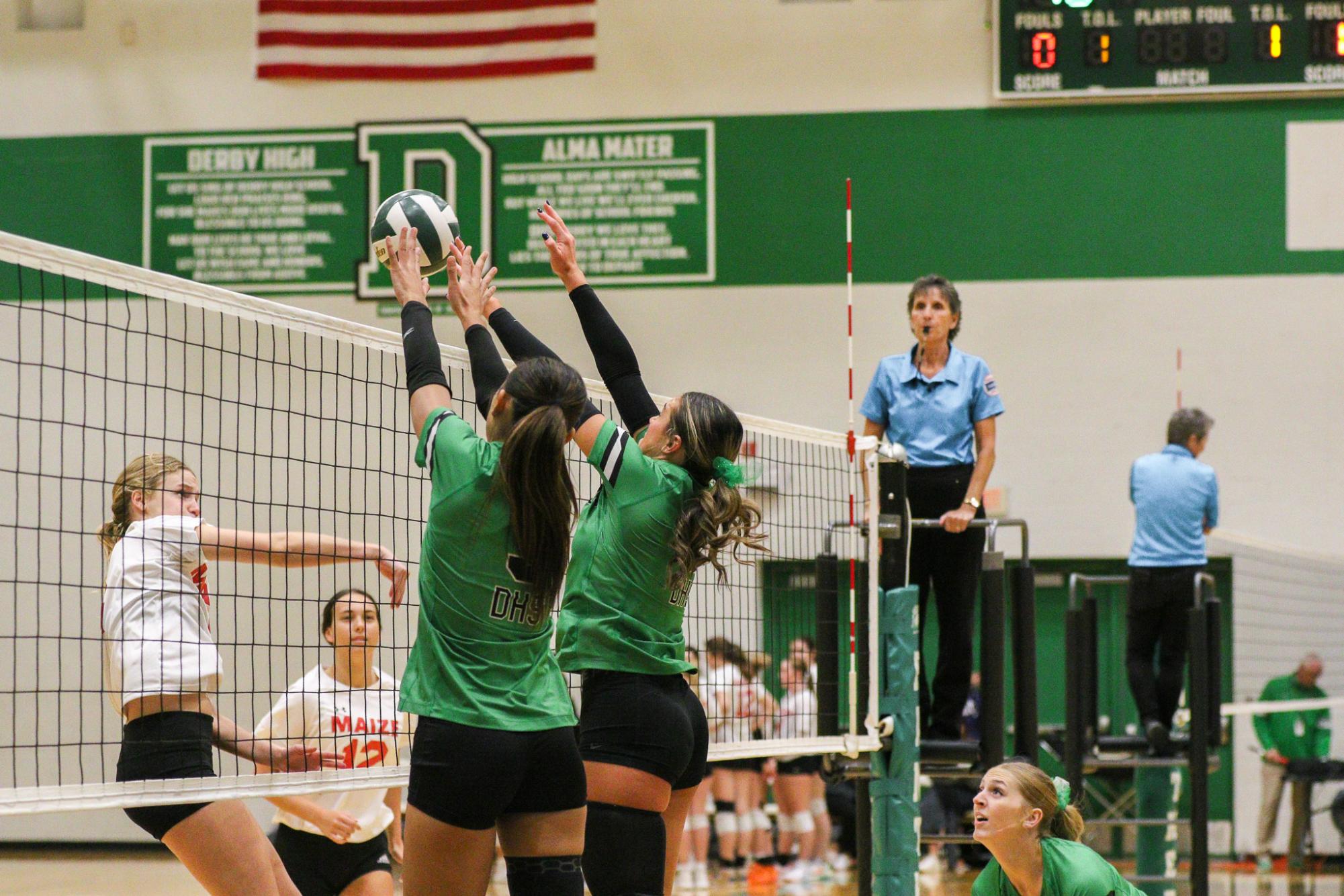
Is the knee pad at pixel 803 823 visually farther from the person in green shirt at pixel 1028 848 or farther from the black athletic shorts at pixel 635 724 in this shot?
the black athletic shorts at pixel 635 724

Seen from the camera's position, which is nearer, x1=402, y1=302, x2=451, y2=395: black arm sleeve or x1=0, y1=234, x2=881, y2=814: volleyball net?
x1=402, y1=302, x2=451, y2=395: black arm sleeve

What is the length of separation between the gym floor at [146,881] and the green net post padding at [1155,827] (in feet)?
4.69

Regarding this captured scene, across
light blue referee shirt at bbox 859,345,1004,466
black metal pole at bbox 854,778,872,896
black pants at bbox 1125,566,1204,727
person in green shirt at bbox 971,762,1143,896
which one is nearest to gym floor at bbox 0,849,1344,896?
black pants at bbox 1125,566,1204,727

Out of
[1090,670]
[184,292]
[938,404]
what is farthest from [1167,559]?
[184,292]

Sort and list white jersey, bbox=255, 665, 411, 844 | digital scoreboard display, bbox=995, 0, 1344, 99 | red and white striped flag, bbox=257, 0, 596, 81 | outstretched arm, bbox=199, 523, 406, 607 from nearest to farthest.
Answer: outstretched arm, bbox=199, 523, 406, 607
white jersey, bbox=255, 665, 411, 844
digital scoreboard display, bbox=995, 0, 1344, 99
red and white striped flag, bbox=257, 0, 596, 81

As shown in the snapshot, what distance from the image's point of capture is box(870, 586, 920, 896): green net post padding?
5.77 m

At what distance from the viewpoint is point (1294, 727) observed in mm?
11969

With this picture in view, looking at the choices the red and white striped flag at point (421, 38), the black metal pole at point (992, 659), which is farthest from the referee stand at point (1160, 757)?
the red and white striped flag at point (421, 38)

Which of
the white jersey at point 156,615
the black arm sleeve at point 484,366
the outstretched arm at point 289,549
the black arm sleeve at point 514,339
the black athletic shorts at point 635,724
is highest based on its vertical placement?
the black arm sleeve at point 514,339

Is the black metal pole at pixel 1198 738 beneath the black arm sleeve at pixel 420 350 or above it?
beneath

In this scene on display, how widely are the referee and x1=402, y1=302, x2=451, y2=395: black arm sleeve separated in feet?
10.3

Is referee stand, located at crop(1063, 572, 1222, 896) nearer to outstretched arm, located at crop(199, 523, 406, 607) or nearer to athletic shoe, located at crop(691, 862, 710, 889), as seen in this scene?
athletic shoe, located at crop(691, 862, 710, 889)

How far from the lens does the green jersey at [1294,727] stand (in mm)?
11898

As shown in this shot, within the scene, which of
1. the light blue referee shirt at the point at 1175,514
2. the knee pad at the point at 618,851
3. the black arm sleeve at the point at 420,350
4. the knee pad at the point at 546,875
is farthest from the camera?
the light blue referee shirt at the point at 1175,514
